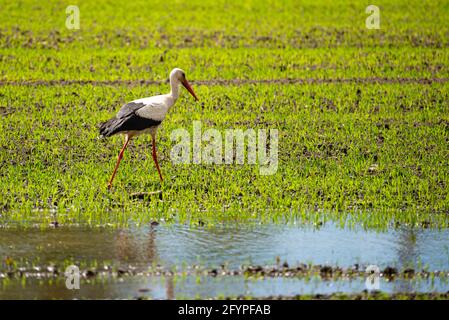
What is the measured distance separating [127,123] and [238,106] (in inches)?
151

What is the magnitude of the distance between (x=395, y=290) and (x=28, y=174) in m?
4.91

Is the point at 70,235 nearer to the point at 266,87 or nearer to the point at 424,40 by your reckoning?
the point at 266,87

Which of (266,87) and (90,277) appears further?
(266,87)

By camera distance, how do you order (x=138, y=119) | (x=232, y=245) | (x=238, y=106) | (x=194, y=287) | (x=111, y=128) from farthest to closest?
(x=238, y=106)
(x=138, y=119)
(x=111, y=128)
(x=232, y=245)
(x=194, y=287)

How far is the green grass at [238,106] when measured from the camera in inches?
396

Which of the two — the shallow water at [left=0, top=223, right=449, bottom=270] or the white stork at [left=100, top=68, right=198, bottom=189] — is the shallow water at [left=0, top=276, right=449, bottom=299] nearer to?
the shallow water at [left=0, top=223, right=449, bottom=270]

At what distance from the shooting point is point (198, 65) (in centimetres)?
1748

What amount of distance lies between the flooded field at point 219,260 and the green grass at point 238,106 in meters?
0.46

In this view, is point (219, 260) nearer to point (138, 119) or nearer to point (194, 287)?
point (194, 287)

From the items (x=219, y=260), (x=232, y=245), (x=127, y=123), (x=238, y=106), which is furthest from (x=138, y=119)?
(x=238, y=106)

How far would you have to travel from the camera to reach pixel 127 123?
1094 centimetres
